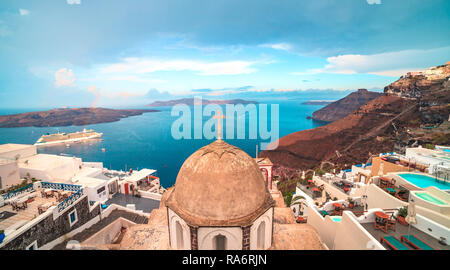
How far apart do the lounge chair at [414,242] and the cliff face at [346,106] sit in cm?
9307

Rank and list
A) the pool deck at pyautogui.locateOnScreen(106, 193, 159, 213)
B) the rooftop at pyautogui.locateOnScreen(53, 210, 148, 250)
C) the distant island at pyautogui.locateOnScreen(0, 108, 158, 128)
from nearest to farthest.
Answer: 1. the rooftop at pyautogui.locateOnScreen(53, 210, 148, 250)
2. the pool deck at pyautogui.locateOnScreen(106, 193, 159, 213)
3. the distant island at pyautogui.locateOnScreen(0, 108, 158, 128)

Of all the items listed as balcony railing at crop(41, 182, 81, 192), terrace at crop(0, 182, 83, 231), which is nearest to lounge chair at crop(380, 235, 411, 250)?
terrace at crop(0, 182, 83, 231)

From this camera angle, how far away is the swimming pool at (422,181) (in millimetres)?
10309

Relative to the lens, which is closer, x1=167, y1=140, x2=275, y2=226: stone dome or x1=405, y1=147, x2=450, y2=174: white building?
x1=167, y1=140, x2=275, y2=226: stone dome

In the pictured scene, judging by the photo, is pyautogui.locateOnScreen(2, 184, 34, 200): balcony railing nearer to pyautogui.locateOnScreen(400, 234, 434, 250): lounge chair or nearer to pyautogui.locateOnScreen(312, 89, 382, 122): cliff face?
pyautogui.locateOnScreen(400, 234, 434, 250): lounge chair

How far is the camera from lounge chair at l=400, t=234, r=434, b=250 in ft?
20.6

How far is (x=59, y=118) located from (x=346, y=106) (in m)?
146

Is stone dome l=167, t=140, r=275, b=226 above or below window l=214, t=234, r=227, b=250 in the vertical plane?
above

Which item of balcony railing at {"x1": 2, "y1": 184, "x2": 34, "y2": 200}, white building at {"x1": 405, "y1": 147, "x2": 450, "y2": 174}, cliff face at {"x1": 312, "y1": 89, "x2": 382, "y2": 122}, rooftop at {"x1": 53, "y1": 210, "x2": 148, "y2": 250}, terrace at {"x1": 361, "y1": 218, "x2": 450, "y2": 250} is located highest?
cliff face at {"x1": 312, "y1": 89, "x2": 382, "y2": 122}

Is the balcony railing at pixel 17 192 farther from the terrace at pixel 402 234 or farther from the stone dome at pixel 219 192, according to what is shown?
the terrace at pixel 402 234

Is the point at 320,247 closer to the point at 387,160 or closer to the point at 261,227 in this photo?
the point at 261,227

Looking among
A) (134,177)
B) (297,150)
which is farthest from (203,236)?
(297,150)

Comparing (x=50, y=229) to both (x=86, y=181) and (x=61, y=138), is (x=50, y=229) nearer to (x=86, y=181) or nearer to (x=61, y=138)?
(x=86, y=181)

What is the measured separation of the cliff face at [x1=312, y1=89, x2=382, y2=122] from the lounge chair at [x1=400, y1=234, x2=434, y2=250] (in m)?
93.1
